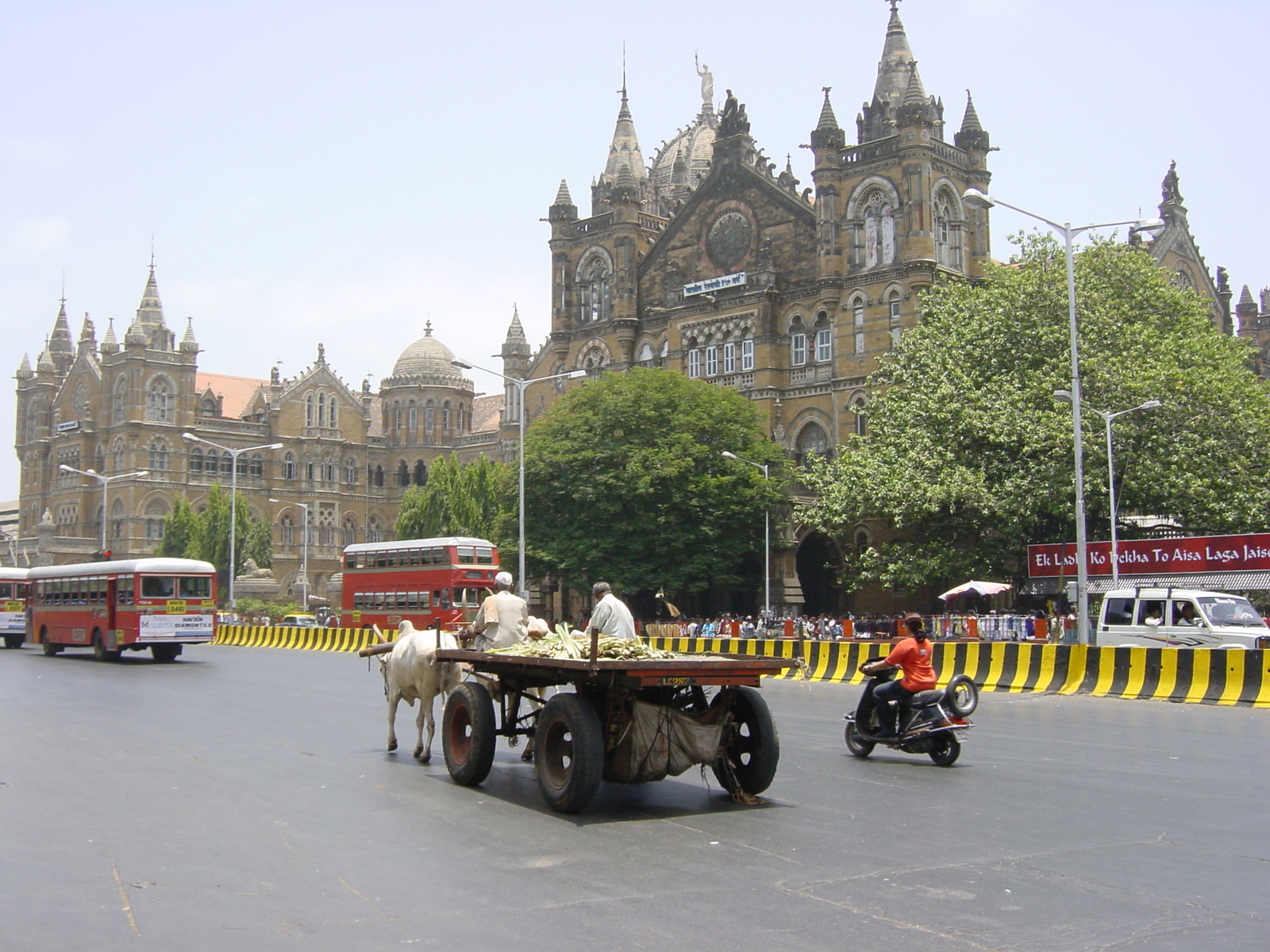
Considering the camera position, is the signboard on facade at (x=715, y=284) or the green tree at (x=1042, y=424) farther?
the signboard on facade at (x=715, y=284)

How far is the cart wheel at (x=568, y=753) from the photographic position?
9.74 m

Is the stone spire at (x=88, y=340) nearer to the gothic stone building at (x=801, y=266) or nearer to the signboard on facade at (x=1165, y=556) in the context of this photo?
→ the gothic stone building at (x=801, y=266)

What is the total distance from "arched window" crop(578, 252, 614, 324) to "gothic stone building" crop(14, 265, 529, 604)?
19.1 meters

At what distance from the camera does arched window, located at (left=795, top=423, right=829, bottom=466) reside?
55094 mm

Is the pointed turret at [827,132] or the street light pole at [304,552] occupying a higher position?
the pointed turret at [827,132]

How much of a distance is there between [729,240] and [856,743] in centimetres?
4815

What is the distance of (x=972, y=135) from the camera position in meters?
54.9

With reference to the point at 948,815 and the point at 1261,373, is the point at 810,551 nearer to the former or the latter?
the point at 1261,373

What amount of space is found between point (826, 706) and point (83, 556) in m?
78.8

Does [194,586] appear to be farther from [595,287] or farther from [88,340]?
[88,340]

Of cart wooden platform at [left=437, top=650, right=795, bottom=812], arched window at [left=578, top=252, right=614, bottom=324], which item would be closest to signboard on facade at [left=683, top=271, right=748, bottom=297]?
arched window at [left=578, top=252, right=614, bottom=324]

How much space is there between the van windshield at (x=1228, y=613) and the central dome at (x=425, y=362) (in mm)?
79756

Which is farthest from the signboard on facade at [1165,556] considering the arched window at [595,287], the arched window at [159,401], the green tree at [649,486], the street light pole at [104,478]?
the arched window at [159,401]

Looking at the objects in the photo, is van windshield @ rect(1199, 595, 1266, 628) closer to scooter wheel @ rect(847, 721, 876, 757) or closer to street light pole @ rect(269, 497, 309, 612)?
scooter wheel @ rect(847, 721, 876, 757)
